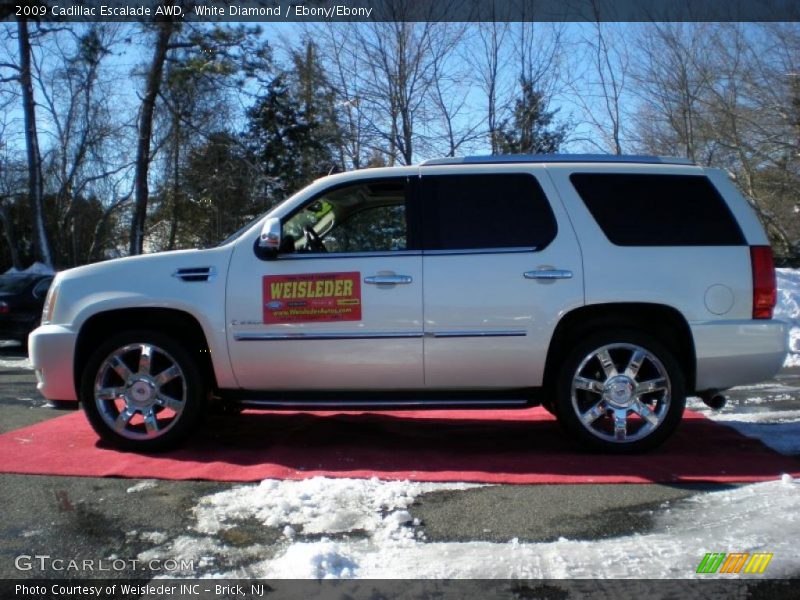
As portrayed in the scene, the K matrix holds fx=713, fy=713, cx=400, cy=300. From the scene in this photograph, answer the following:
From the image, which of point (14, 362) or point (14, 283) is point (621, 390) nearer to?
point (14, 362)

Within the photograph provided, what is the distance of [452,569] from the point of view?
3105 millimetres

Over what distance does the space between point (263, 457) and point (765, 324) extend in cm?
343

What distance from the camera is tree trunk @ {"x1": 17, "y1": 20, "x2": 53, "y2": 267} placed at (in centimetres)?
2108

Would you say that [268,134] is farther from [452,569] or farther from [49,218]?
[452,569]

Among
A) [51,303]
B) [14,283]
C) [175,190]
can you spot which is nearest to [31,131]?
[175,190]

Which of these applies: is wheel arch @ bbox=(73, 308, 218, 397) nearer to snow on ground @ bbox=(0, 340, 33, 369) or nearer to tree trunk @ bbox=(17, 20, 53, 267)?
snow on ground @ bbox=(0, 340, 33, 369)

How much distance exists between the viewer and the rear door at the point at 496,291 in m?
4.62

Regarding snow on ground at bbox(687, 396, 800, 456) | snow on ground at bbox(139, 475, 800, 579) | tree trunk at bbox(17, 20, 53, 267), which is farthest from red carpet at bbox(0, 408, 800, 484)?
tree trunk at bbox(17, 20, 53, 267)

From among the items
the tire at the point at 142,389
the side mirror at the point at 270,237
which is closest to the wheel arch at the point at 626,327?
the side mirror at the point at 270,237

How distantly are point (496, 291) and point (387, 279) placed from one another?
712mm

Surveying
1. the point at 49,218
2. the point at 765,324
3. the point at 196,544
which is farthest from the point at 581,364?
the point at 49,218

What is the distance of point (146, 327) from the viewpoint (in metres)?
4.95

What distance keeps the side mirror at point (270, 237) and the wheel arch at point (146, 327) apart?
70 centimetres

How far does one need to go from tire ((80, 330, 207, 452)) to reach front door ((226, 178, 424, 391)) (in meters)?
0.39
